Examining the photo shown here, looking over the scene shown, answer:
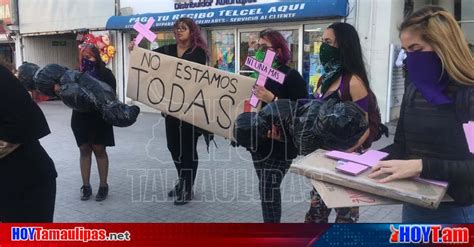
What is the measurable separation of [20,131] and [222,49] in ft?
3.00

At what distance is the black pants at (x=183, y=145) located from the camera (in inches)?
123

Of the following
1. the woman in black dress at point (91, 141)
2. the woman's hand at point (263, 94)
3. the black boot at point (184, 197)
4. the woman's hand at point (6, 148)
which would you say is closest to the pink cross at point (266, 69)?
the woman's hand at point (263, 94)

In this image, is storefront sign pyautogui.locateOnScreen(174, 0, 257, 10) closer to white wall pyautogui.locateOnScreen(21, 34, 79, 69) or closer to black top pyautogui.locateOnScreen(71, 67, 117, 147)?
white wall pyautogui.locateOnScreen(21, 34, 79, 69)

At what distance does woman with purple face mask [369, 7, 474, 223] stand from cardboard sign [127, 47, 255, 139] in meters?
0.91

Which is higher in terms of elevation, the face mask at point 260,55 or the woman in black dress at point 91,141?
the face mask at point 260,55

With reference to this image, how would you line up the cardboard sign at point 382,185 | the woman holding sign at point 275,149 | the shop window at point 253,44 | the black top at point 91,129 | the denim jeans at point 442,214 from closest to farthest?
1. the cardboard sign at point 382,185
2. the denim jeans at point 442,214
3. the shop window at point 253,44
4. the woman holding sign at point 275,149
5. the black top at point 91,129

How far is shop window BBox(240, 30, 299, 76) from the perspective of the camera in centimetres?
186

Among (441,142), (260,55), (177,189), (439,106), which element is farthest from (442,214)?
(177,189)

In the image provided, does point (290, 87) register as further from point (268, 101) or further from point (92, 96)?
point (92, 96)

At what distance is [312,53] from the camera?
2203 mm

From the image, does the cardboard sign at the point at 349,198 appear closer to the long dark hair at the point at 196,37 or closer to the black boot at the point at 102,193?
the long dark hair at the point at 196,37

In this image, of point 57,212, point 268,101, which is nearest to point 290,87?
point 268,101

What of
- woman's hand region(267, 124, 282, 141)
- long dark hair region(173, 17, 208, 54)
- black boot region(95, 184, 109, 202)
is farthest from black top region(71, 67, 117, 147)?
woman's hand region(267, 124, 282, 141)

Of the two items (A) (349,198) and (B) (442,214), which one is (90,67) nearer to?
(A) (349,198)
